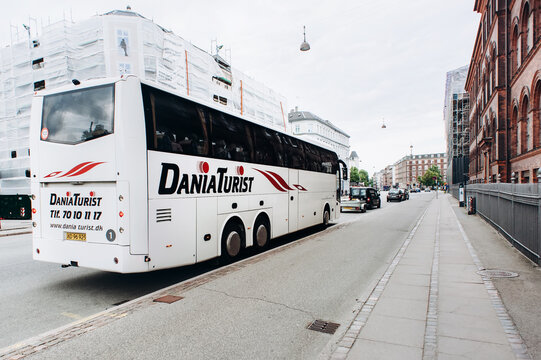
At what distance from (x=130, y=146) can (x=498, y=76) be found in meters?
25.0

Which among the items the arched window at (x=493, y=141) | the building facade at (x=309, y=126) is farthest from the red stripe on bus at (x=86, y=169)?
the building facade at (x=309, y=126)

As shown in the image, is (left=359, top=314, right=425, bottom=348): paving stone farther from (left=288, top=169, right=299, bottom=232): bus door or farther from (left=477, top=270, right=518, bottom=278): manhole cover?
(left=288, top=169, right=299, bottom=232): bus door

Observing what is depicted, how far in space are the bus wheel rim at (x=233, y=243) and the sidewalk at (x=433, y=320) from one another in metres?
3.29

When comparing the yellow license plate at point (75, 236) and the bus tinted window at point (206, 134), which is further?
the bus tinted window at point (206, 134)

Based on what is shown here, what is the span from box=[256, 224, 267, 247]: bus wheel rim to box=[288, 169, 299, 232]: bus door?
6.01 ft

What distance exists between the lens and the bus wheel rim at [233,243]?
754 centimetres

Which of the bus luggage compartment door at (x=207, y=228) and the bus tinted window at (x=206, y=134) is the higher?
the bus tinted window at (x=206, y=134)

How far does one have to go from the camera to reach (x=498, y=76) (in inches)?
868

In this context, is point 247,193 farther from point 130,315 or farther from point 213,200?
point 130,315

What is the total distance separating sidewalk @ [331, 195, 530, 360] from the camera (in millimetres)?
3562

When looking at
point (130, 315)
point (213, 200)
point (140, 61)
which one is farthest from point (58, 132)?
point (140, 61)

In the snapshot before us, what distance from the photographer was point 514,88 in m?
19.4

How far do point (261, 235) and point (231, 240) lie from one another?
156cm

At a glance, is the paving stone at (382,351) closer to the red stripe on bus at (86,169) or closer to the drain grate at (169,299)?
the drain grate at (169,299)
